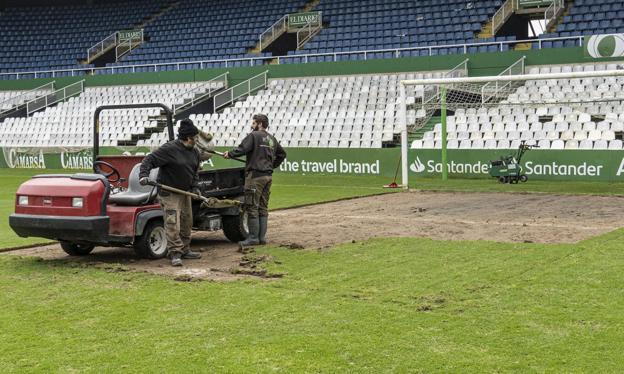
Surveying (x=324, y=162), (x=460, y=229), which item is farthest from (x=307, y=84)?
(x=460, y=229)

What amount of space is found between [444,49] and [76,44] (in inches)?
841

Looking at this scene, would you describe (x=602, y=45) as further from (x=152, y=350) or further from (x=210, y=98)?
(x=152, y=350)

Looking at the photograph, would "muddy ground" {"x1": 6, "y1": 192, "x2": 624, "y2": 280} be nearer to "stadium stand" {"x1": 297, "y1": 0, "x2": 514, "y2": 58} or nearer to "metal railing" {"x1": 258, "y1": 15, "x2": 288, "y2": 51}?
"stadium stand" {"x1": 297, "y1": 0, "x2": 514, "y2": 58}

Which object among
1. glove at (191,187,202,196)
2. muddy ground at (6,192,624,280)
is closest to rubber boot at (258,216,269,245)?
muddy ground at (6,192,624,280)

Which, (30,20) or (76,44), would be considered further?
(30,20)

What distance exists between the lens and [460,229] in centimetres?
1217

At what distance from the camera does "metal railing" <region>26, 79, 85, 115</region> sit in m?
37.9

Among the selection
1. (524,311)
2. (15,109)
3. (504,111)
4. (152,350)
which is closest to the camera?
(152,350)

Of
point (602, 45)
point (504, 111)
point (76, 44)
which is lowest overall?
point (504, 111)

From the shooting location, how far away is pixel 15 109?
126ft

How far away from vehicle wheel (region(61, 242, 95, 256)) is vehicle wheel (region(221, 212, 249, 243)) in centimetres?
191

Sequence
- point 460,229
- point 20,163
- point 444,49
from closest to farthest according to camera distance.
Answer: point 460,229, point 444,49, point 20,163

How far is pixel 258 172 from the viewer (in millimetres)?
11039

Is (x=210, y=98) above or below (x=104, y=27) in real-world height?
below
